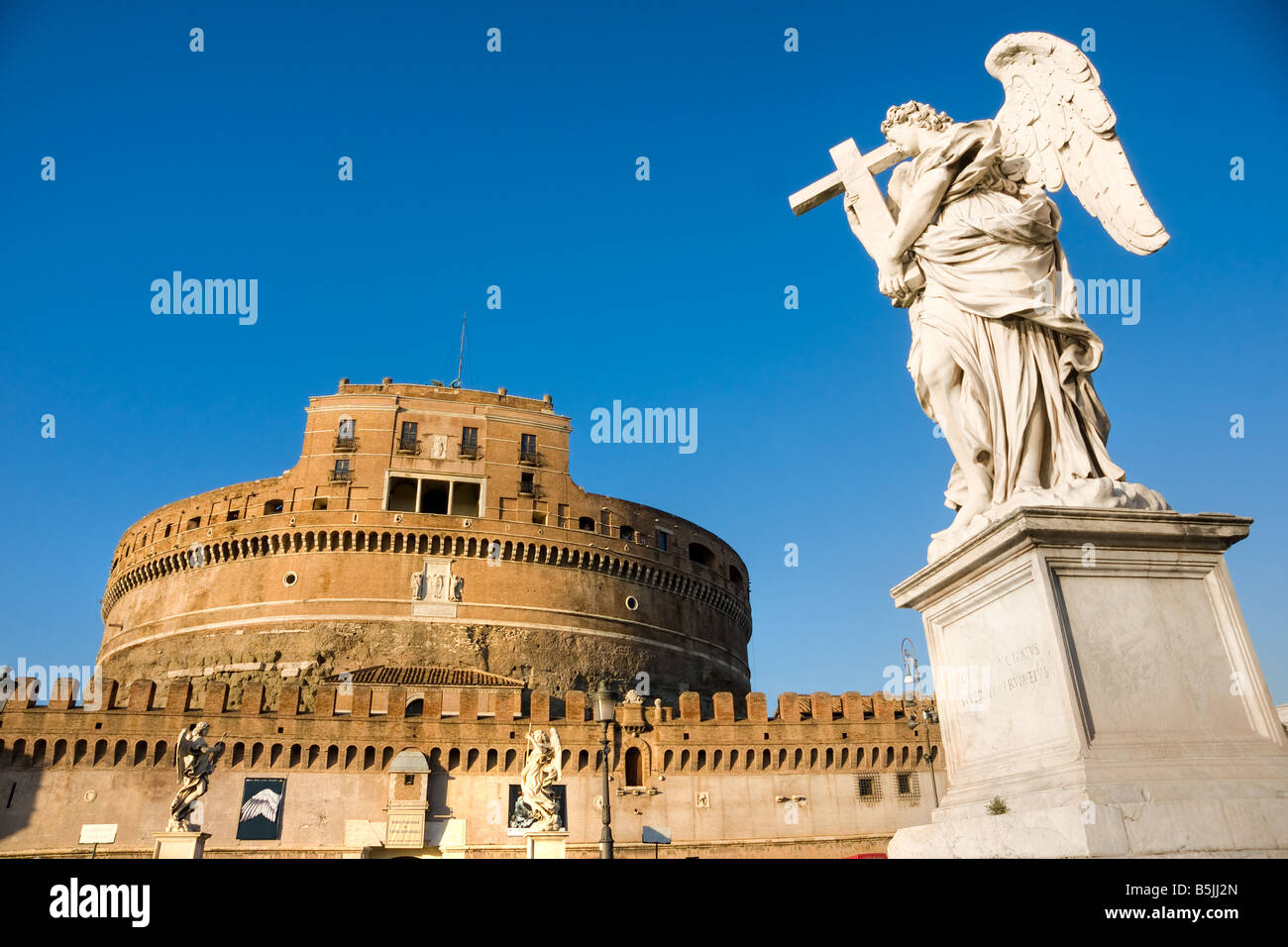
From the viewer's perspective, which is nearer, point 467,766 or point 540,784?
point 540,784

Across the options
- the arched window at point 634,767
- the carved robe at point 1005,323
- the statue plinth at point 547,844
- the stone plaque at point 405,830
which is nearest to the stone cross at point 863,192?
the carved robe at point 1005,323

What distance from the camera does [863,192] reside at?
4.90 meters

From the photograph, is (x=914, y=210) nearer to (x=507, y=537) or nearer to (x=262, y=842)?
(x=262, y=842)

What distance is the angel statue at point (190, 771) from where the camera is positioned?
1930 cm

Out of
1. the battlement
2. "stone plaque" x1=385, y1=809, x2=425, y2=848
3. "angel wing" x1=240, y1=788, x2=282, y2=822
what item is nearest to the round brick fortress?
the battlement

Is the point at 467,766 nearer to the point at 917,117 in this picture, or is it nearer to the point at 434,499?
the point at 434,499

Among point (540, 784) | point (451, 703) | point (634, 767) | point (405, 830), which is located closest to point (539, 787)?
point (540, 784)

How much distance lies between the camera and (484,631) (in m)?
40.1

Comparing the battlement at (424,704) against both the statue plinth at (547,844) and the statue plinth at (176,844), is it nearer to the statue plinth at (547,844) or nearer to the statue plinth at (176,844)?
the statue plinth at (176,844)

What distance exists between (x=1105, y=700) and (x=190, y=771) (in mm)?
20842

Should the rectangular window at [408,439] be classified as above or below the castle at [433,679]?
above

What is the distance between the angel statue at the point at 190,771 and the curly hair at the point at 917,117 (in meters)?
19.3

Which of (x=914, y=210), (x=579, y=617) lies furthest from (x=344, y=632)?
(x=914, y=210)

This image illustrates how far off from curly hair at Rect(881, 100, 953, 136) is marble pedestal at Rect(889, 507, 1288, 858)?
90.1 inches
